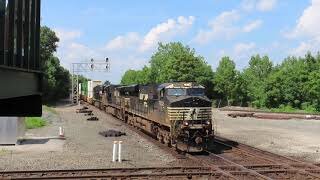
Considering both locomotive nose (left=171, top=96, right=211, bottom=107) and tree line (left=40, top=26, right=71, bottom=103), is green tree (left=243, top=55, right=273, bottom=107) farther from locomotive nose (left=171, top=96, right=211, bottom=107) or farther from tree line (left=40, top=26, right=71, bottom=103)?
locomotive nose (left=171, top=96, right=211, bottom=107)

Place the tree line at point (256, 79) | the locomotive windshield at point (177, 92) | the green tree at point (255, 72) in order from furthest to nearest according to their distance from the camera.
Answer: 1. the green tree at point (255, 72)
2. the tree line at point (256, 79)
3. the locomotive windshield at point (177, 92)

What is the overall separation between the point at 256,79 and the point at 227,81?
13.0 meters

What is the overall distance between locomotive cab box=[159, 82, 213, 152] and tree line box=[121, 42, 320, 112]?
172 ft

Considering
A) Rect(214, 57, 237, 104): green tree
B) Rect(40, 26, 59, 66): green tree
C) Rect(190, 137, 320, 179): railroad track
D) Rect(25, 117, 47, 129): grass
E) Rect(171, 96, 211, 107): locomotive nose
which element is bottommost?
Rect(190, 137, 320, 179): railroad track

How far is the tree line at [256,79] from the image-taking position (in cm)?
7825

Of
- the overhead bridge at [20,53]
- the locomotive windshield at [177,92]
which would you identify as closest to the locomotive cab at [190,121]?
the locomotive windshield at [177,92]

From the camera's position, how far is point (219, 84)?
88875 millimetres

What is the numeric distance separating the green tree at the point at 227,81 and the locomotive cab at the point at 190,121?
65.8m

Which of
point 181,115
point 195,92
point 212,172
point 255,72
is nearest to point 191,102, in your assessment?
point 181,115

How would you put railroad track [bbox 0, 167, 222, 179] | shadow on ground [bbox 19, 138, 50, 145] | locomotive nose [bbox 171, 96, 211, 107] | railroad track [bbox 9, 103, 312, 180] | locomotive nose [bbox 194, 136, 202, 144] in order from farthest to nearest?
shadow on ground [bbox 19, 138, 50, 145]
locomotive nose [bbox 171, 96, 211, 107]
locomotive nose [bbox 194, 136, 202, 144]
railroad track [bbox 9, 103, 312, 180]
railroad track [bbox 0, 167, 222, 179]

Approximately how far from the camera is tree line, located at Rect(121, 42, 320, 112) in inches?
3081

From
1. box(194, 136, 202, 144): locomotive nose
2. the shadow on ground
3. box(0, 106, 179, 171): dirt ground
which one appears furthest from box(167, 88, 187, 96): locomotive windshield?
the shadow on ground

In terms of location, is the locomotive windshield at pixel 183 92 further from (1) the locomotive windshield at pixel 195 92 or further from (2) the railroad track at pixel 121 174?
(2) the railroad track at pixel 121 174

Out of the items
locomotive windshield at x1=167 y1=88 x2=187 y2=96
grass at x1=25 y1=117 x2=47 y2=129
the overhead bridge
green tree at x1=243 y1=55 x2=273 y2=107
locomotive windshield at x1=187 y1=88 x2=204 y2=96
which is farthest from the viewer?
green tree at x1=243 y1=55 x2=273 y2=107
